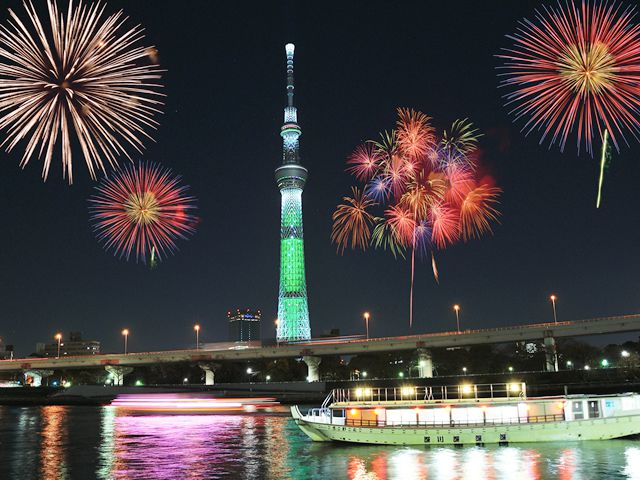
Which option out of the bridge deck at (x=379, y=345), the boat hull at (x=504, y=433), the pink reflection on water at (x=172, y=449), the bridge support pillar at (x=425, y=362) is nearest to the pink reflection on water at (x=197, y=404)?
the pink reflection on water at (x=172, y=449)

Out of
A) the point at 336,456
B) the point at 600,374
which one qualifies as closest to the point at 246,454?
the point at 336,456

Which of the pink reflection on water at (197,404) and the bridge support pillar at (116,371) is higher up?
the bridge support pillar at (116,371)

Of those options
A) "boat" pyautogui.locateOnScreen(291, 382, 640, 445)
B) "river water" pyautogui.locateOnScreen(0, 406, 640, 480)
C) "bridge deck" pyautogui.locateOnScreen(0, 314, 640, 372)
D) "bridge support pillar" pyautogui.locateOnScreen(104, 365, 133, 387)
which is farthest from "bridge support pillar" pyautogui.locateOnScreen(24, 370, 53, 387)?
"boat" pyautogui.locateOnScreen(291, 382, 640, 445)

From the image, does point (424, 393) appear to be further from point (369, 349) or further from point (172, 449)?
point (369, 349)

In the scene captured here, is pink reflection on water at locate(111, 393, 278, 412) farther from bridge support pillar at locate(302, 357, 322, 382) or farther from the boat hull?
the boat hull

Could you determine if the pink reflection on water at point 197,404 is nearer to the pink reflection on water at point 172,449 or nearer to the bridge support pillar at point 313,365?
the pink reflection on water at point 172,449

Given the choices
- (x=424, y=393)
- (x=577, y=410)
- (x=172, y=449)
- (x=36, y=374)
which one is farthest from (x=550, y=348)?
(x=36, y=374)

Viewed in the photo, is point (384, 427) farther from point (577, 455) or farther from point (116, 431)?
point (116, 431)
